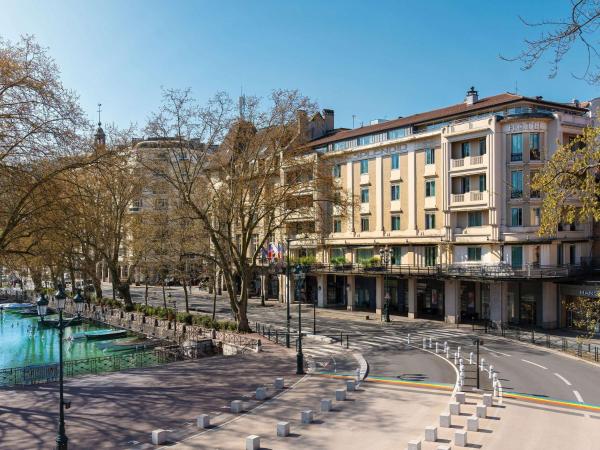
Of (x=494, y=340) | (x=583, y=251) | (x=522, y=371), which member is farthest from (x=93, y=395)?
(x=583, y=251)

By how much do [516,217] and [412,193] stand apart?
10359 mm

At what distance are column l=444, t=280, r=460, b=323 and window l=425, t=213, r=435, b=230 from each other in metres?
5.25

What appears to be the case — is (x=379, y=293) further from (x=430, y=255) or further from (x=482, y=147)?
(x=482, y=147)

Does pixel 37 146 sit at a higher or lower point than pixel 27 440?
higher

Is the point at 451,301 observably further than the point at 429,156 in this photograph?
No

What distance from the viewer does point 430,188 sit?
50.1 meters

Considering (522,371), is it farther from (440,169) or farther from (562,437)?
(440,169)

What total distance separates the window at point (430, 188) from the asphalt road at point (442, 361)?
1154 centimetres

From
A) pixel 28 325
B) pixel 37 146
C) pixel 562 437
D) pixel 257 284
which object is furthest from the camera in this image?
pixel 257 284

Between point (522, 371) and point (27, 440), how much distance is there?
74.2ft

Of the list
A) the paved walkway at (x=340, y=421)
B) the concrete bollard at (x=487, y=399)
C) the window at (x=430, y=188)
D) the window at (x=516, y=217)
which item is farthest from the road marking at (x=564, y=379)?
the window at (x=430, y=188)

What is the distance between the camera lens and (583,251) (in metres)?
45.6

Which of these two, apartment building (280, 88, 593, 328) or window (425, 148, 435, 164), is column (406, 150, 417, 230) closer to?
apartment building (280, 88, 593, 328)

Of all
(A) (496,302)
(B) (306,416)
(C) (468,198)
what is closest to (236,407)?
(B) (306,416)
